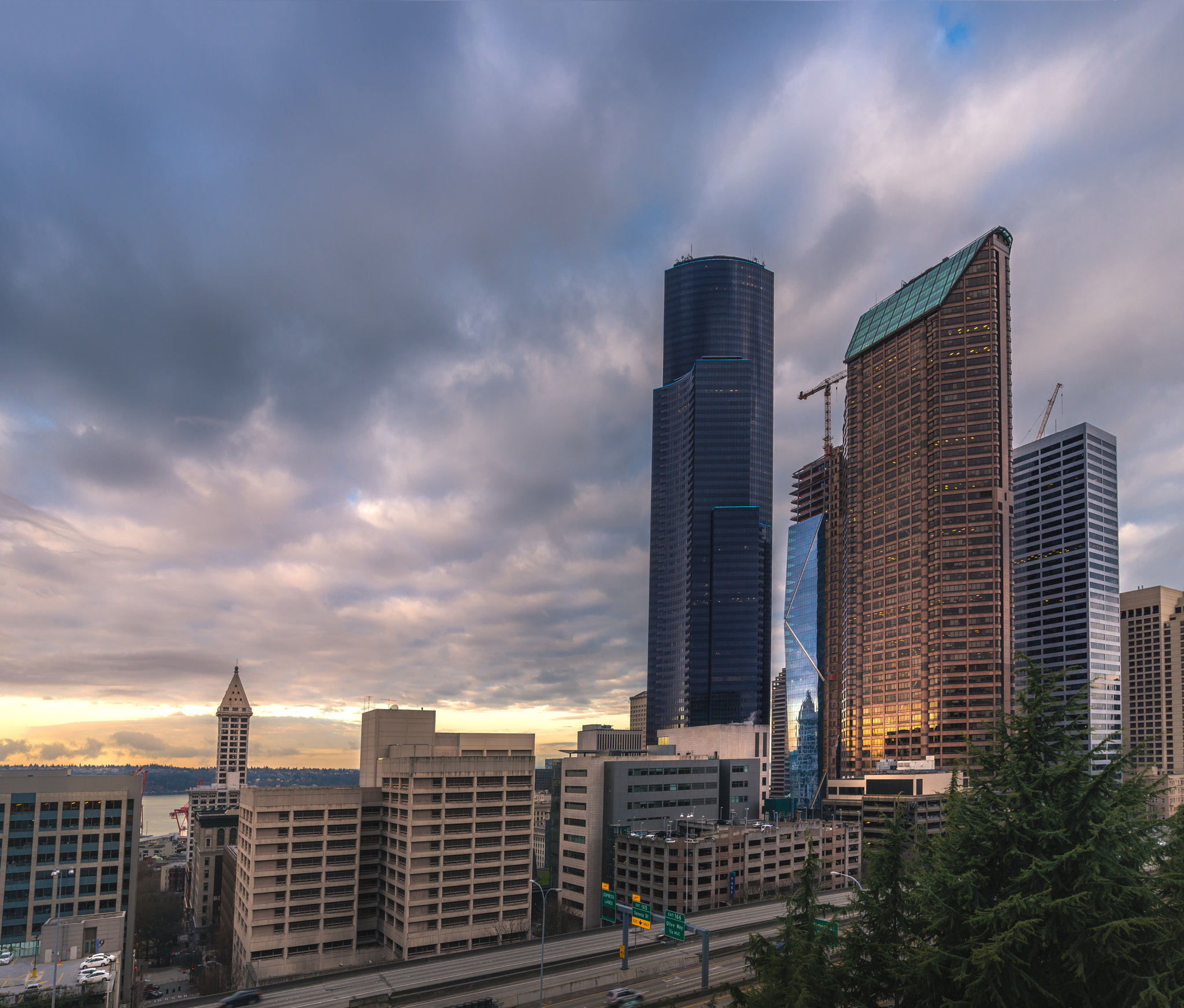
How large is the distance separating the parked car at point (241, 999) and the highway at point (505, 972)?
112 cm

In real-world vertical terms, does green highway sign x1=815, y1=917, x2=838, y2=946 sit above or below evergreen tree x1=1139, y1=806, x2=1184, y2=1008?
below

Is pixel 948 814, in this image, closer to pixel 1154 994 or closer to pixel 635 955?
pixel 1154 994

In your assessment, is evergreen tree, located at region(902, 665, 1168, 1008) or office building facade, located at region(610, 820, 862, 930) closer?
evergreen tree, located at region(902, 665, 1168, 1008)

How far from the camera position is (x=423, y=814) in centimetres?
12425

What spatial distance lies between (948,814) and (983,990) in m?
7.46

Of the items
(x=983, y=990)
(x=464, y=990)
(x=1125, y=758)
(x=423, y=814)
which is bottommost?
(x=464, y=990)

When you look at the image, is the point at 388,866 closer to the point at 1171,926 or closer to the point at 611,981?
the point at 611,981

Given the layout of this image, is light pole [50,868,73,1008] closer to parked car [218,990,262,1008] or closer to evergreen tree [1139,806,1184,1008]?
parked car [218,990,262,1008]

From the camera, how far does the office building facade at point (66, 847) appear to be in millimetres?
134375

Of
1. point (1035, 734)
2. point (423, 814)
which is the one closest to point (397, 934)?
point (423, 814)

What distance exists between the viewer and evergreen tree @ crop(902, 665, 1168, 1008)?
32500mm

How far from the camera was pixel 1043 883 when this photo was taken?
3456cm

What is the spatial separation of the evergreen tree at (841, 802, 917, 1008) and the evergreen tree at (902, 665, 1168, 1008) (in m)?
3.16

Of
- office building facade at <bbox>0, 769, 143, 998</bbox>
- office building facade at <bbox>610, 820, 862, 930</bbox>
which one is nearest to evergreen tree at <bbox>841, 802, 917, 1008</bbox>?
office building facade at <bbox>610, 820, 862, 930</bbox>
